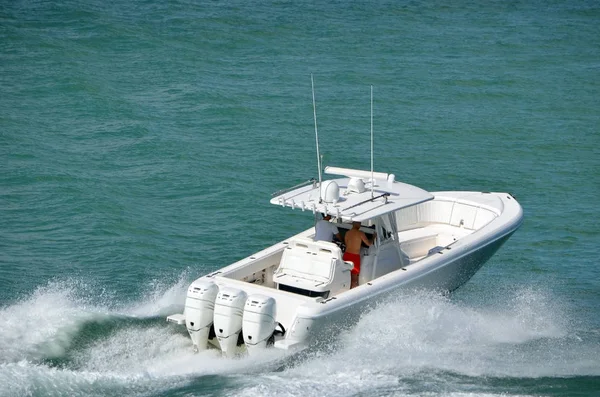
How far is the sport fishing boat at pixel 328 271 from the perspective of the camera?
12.1 metres

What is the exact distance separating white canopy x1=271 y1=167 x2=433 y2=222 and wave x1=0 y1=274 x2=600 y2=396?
113cm

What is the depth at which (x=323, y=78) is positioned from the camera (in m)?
26.8

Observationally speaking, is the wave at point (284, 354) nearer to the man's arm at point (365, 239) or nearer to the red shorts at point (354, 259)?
the red shorts at point (354, 259)

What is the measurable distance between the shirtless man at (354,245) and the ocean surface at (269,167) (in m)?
0.70

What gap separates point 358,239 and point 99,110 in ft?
40.4

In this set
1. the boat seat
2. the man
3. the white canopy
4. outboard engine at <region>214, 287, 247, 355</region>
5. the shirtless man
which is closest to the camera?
outboard engine at <region>214, 287, 247, 355</region>

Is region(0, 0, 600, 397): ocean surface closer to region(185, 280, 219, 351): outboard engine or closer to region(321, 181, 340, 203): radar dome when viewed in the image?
region(185, 280, 219, 351): outboard engine

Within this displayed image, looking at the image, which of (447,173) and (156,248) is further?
(447,173)

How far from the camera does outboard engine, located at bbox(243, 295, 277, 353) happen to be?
11.9 m

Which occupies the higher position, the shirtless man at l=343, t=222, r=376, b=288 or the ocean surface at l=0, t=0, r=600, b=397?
the shirtless man at l=343, t=222, r=376, b=288

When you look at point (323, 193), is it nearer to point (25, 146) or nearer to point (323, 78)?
point (25, 146)

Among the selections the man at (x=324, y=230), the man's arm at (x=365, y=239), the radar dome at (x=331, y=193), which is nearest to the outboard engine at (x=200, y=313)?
the man at (x=324, y=230)

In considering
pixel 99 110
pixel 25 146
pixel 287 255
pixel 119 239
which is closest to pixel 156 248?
pixel 119 239

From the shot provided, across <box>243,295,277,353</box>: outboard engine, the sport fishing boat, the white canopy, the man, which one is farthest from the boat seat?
<box>243,295,277,353</box>: outboard engine
